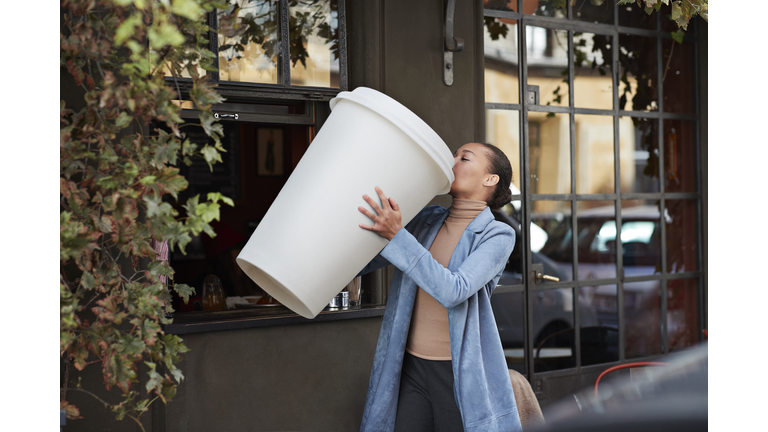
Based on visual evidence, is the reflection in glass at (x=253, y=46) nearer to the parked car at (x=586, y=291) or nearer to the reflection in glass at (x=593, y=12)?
the parked car at (x=586, y=291)

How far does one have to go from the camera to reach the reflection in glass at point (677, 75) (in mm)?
4211

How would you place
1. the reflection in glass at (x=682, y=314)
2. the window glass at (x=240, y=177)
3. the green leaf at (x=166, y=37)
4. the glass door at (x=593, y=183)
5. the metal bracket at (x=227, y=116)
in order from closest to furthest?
the green leaf at (x=166, y=37), the metal bracket at (x=227, y=116), the glass door at (x=593, y=183), the reflection in glass at (x=682, y=314), the window glass at (x=240, y=177)

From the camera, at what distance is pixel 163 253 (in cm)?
268

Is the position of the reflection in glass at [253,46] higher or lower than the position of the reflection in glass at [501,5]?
lower

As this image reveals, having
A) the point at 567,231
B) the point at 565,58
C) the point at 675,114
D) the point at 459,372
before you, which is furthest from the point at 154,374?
the point at 675,114

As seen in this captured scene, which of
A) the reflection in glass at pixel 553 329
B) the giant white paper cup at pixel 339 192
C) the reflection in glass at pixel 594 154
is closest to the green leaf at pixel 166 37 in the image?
the giant white paper cup at pixel 339 192

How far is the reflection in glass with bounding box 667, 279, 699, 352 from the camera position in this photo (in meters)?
4.32

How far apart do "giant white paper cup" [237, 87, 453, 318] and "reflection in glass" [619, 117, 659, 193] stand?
2.79m

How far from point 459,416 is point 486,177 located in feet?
2.70

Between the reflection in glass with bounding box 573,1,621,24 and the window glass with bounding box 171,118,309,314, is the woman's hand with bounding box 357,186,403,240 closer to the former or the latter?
the reflection in glass with bounding box 573,1,621,24

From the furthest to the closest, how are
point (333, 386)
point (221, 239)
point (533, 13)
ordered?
point (221, 239)
point (533, 13)
point (333, 386)

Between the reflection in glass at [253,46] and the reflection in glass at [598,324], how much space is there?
247cm

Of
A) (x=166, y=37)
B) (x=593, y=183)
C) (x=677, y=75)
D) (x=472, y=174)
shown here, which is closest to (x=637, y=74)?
(x=677, y=75)

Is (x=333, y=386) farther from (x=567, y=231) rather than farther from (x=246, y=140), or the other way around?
(x=246, y=140)
